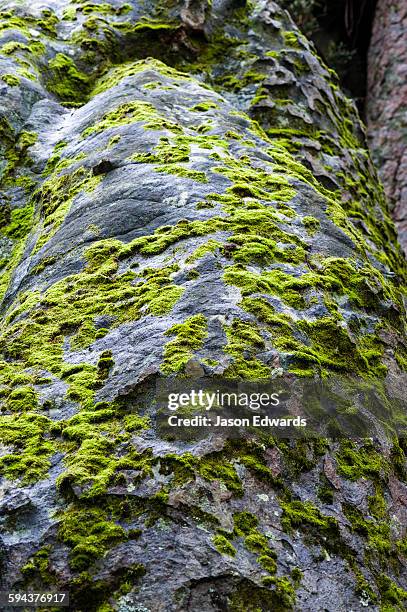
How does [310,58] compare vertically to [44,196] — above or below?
above

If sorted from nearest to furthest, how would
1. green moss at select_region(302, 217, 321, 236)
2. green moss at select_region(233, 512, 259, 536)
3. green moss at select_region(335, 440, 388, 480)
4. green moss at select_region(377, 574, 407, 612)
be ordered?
green moss at select_region(233, 512, 259, 536)
green moss at select_region(377, 574, 407, 612)
green moss at select_region(335, 440, 388, 480)
green moss at select_region(302, 217, 321, 236)

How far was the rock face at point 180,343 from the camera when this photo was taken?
261cm

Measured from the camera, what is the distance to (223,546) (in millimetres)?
2607

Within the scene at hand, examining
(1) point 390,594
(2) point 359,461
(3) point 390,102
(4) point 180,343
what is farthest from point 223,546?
(3) point 390,102

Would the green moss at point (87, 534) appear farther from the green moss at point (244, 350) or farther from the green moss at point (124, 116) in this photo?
the green moss at point (124, 116)

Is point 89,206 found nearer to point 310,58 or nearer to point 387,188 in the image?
point 310,58

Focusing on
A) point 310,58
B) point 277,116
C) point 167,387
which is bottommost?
point 167,387

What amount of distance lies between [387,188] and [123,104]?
6.46 metres

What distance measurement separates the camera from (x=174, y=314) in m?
3.63

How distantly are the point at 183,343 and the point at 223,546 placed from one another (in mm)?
1192

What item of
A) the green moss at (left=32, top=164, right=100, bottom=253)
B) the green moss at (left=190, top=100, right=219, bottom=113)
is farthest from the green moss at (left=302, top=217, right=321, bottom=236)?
the green moss at (left=190, top=100, right=219, bottom=113)

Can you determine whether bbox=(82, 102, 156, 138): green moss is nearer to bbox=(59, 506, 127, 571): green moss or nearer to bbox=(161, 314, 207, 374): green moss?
bbox=(161, 314, 207, 374): green moss

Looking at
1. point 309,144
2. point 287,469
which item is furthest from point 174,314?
point 309,144

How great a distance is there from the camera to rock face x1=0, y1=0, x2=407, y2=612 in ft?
8.57
